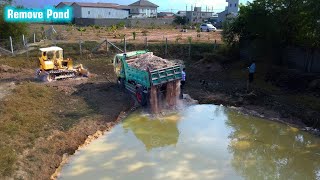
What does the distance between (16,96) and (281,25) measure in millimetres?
16572

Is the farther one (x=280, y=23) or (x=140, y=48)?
(x=140, y=48)

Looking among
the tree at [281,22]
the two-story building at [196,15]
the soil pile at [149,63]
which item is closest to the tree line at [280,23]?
the tree at [281,22]

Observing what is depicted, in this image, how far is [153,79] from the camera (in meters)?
16.3

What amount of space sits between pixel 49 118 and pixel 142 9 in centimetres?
8711

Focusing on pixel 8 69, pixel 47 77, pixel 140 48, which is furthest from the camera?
pixel 140 48

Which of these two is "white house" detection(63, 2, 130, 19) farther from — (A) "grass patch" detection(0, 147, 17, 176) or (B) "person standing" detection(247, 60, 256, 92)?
(A) "grass patch" detection(0, 147, 17, 176)

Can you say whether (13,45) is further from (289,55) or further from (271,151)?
(271,151)

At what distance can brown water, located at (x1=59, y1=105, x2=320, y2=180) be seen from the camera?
1143cm

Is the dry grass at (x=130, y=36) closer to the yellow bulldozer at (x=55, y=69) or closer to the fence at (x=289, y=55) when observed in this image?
the fence at (x=289, y=55)

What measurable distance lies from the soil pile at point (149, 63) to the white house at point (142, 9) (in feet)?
254

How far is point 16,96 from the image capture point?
16.9 m

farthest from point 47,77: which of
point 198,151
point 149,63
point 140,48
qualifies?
point 198,151

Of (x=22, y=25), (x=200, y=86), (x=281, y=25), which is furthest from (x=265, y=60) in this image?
(x=22, y=25)

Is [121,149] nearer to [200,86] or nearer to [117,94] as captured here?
[117,94]
